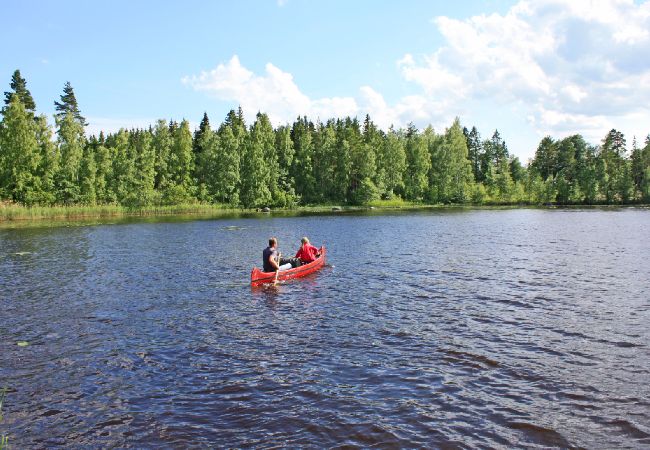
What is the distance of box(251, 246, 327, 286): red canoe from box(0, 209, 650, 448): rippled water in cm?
83

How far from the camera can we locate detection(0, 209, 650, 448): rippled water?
10164 millimetres

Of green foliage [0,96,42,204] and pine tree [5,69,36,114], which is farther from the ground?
pine tree [5,69,36,114]

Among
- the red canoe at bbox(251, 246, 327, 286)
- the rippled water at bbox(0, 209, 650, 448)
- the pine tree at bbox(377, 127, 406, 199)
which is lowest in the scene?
the rippled water at bbox(0, 209, 650, 448)

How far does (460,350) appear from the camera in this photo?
48.6 feet

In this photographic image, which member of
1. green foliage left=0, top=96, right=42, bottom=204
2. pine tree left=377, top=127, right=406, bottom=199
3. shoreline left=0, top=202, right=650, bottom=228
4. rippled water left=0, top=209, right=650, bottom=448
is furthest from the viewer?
pine tree left=377, top=127, right=406, bottom=199

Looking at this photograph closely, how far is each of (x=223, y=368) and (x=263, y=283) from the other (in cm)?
1192

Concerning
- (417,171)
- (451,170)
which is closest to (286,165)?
(417,171)

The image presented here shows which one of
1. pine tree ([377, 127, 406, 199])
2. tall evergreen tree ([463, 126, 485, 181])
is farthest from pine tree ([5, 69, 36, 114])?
tall evergreen tree ([463, 126, 485, 181])

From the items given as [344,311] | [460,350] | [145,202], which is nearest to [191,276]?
[344,311]

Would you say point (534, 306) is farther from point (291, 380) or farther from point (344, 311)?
point (291, 380)

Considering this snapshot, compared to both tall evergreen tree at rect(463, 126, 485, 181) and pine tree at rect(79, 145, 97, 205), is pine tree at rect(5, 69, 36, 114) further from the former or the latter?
tall evergreen tree at rect(463, 126, 485, 181)

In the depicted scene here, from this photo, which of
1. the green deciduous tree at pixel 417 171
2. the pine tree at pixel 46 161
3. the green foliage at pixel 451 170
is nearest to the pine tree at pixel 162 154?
the pine tree at pixel 46 161

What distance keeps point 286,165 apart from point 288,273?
99.8 m

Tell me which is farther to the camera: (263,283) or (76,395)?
(263,283)
